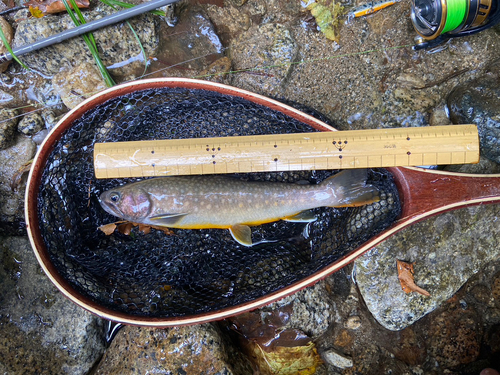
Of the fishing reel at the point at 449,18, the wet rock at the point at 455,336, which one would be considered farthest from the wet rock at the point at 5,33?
the wet rock at the point at 455,336

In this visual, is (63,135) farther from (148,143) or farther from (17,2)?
(17,2)

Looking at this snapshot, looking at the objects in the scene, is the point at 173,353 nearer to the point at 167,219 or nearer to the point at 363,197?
the point at 167,219

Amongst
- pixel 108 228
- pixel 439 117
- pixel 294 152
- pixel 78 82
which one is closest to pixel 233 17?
pixel 78 82

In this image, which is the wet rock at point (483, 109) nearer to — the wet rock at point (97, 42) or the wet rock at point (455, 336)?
the wet rock at point (455, 336)

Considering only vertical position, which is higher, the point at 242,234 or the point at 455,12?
the point at 455,12

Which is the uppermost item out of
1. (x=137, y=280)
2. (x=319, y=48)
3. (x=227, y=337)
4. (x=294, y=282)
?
(x=319, y=48)

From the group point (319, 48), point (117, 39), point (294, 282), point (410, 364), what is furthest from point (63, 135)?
point (410, 364)

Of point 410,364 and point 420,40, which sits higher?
point 420,40
